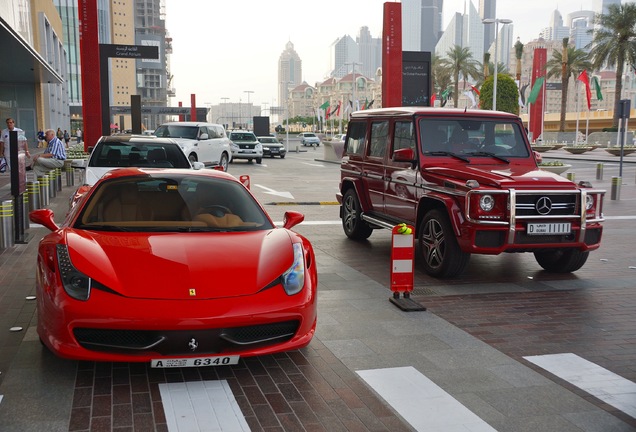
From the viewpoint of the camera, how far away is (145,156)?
36.8ft

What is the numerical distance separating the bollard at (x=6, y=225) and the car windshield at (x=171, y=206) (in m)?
4.48

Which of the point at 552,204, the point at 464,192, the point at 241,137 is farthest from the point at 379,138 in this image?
the point at 241,137

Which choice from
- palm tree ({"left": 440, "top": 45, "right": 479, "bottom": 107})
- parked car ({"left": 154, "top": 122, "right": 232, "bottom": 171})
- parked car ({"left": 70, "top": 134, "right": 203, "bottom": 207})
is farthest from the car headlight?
palm tree ({"left": 440, "top": 45, "right": 479, "bottom": 107})

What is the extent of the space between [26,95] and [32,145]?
3.63 meters

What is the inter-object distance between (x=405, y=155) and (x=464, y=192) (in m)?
1.28

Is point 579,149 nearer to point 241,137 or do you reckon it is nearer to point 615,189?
point 241,137

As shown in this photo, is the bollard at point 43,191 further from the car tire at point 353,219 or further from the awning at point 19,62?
the car tire at point 353,219

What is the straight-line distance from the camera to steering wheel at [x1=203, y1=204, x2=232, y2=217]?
5622mm

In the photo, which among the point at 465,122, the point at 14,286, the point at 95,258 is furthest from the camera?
the point at 465,122

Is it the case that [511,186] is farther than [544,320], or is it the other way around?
[511,186]

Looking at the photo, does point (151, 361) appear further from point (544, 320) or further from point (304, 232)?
point (304, 232)

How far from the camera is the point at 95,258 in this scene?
4.55 meters

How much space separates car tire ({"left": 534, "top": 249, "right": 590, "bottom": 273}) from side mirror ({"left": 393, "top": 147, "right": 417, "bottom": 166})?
2.05 metres

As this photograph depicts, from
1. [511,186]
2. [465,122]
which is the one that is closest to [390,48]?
[465,122]
